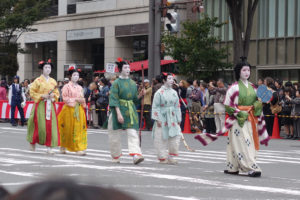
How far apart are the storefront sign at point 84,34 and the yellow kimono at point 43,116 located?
94.1 ft

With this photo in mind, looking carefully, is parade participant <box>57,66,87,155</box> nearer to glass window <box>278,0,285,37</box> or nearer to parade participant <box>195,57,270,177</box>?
parade participant <box>195,57,270,177</box>

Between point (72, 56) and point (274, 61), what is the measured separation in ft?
54.3

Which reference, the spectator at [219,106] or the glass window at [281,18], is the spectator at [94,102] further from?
the glass window at [281,18]

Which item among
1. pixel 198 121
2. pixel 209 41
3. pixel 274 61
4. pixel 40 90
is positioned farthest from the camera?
pixel 274 61

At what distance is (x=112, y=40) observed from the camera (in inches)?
1646

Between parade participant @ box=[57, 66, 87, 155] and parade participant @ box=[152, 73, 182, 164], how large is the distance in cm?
195

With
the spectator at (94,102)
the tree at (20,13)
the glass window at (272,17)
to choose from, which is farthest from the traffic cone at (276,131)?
the tree at (20,13)

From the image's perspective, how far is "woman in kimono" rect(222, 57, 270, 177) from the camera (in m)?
10.5

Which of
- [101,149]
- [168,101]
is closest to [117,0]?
[101,149]

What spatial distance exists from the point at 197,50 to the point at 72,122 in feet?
49.3

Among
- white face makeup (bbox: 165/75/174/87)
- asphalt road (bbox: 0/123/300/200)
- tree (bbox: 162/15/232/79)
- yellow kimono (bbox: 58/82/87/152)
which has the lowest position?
asphalt road (bbox: 0/123/300/200)

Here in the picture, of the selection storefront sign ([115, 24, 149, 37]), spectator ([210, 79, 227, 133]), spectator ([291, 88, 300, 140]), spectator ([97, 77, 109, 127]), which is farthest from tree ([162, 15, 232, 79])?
storefront sign ([115, 24, 149, 37])

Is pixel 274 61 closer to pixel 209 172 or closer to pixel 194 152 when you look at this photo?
pixel 194 152

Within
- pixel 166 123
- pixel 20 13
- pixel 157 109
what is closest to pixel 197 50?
pixel 20 13
